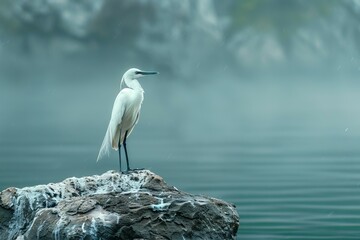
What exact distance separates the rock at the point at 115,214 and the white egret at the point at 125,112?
1681 millimetres

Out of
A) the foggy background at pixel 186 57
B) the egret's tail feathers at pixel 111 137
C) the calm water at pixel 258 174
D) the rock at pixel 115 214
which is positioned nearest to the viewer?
the rock at pixel 115 214

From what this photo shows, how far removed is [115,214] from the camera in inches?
401

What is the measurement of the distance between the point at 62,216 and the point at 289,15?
12312 cm

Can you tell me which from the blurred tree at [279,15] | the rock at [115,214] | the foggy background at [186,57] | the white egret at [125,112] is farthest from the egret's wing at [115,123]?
the blurred tree at [279,15]

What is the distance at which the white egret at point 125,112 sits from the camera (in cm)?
1247

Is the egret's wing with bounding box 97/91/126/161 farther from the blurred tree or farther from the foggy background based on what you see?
the blurred tree

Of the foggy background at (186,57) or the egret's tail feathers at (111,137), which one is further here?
the foggy background at (186,57)

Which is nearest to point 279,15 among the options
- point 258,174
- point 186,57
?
point 186,57

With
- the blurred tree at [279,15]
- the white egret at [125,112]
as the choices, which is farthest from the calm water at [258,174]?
the blurred tree at [279,15]

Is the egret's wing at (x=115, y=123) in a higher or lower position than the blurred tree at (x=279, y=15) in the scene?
lower

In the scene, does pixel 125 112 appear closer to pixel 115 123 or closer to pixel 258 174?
pixel 115 123

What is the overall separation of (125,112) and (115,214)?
2.52 meters

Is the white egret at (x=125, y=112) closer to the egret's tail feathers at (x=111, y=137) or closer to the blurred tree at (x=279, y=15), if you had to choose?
the egret's tail feathers at (x=111, y=137)

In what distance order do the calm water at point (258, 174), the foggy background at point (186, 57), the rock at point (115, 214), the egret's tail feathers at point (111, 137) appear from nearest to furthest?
the rock at point (115, 214) → the egret's tail feathers at point (111, 137) → the calm water at point (258, 174) → the foggy background at point (186, 57)
